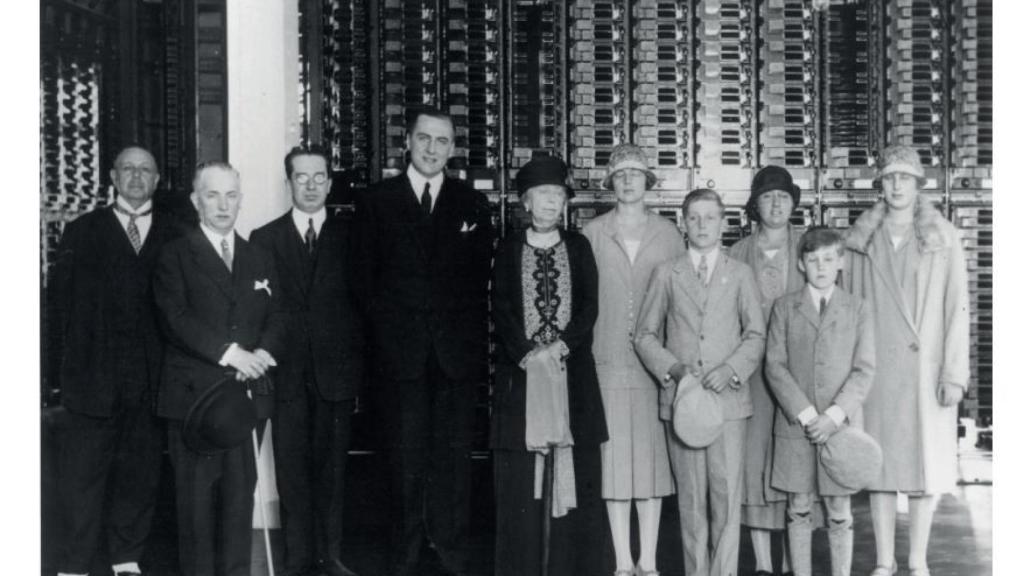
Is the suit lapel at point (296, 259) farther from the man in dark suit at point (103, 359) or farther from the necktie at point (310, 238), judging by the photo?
the man in dark suit at point (103, 359)

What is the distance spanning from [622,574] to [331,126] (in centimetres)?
259

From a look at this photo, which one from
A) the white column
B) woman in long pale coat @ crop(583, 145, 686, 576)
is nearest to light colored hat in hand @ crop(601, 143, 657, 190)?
woman in long pale coat @ crop(583, 145, 686, 576)

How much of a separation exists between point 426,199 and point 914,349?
2.02m

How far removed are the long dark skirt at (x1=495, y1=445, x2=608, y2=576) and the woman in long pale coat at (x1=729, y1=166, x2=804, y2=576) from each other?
60 cm

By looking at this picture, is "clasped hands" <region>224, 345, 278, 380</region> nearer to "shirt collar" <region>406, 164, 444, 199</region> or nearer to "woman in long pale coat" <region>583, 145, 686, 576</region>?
"shirt collar" <region>406, 164, 444, 199</region>

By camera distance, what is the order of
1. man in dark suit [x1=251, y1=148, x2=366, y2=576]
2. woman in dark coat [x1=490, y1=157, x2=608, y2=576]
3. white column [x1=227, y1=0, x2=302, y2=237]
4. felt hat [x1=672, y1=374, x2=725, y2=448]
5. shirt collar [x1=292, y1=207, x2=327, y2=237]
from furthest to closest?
white column [x1=227, y1=0, x2=302, y2=237]
shirt collar [x1=292, y1=207, x2=327, y2=237]
man in dark suit [x1=251, y1=148, x2=366, y2=576]
woman in dark coat [x1=490, y1=157, x2=608, y2=576]
felt hat [x1=672, y1=374, x2=725, y2=448]

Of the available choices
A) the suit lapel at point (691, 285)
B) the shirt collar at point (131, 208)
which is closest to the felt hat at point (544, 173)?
the suit lapel at point (691, 285)

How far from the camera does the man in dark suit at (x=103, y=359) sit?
4.06 m

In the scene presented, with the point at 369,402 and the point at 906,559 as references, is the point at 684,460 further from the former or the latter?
the point at 369,402

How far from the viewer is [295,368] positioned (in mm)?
4109

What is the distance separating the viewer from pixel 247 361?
397cm

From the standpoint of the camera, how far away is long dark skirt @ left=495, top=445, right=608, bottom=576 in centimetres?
388

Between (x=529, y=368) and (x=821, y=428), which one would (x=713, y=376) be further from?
(x=529, y=368)

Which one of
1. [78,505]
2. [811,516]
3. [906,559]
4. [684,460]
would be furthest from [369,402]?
[906,559]
